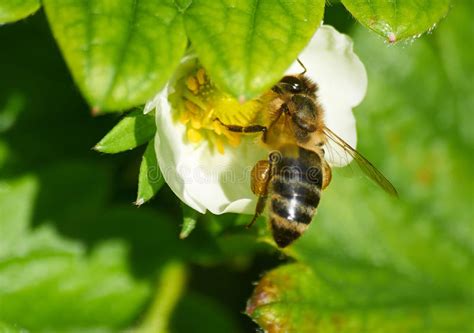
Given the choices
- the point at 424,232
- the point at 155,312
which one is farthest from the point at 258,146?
the point at 424,232

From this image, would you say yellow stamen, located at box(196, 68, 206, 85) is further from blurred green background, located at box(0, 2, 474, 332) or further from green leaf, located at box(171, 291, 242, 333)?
green leaf, located at box(171, 291, 242, 333)

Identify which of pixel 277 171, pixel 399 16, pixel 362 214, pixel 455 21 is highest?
pixel 399 16

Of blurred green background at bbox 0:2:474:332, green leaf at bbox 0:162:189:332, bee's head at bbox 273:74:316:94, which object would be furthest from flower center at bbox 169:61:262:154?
green leaf at bbox 0:162:189:332

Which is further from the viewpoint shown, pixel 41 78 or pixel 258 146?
pixel 41 78

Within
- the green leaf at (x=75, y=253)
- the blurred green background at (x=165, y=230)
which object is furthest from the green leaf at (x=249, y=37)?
the green leaf at (x=75, y=253)

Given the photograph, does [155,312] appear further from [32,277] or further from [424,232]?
[424,232]

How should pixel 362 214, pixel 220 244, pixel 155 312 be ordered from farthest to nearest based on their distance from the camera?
pixel 362 214 < pixel 155 312 < pixel 220 244

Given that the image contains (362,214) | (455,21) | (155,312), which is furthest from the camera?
(455,21)
